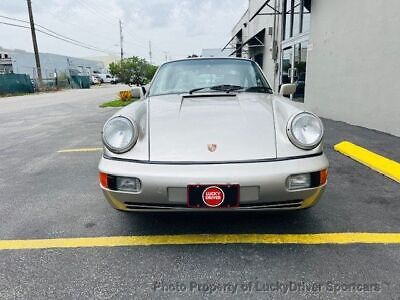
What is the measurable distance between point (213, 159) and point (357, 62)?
20.0ft

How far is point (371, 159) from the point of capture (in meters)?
4.54

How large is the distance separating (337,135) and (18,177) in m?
5.36

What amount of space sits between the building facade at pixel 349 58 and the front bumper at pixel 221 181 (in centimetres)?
454

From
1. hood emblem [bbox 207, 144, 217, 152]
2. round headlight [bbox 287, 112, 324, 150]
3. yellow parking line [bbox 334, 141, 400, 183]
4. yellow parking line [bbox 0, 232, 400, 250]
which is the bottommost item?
yellow parking line [bbox 0, 232, 400, 250]

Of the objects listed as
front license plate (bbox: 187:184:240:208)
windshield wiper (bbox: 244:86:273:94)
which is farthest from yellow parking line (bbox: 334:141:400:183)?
front license plate (bbox: 187:184:240:208)

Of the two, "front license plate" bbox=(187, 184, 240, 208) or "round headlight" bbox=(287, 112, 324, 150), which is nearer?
"front license plate" bbox=(187, 184, 240, 208)

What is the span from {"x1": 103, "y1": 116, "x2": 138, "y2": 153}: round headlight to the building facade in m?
5.15

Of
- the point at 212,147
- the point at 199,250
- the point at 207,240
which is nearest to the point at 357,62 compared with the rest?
the point at 212,147

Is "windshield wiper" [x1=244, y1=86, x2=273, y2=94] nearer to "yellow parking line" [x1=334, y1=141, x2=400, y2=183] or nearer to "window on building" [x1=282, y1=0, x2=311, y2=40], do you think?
"yellow parking line" [x1=334, y1=141, x2=400, y2=183]

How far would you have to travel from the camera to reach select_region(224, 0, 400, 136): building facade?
19.8 ft

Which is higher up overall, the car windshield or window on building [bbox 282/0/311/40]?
window on building [bbox 282/0/311/40]

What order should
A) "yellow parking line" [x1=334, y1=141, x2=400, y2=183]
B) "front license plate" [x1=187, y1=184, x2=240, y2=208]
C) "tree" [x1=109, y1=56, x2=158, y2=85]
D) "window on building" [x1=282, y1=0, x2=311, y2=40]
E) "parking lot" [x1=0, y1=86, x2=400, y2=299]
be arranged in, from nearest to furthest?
"parking lot" [x1=0, y1=86, x2=400, y2=299], "front license plate" [x1=187, y1=184, x2=240, y2=208], "yellow parking line" [x1=334, y1=141, x2=400, y2=183], "window on building" [x1=282, y1=0, x2=311, y2=40], "tree" [x1=109, y1=56, x2=158, y2=85]

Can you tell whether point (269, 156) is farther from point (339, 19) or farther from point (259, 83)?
point (339, 19)

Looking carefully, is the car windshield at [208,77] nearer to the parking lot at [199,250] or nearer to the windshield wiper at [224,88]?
the windshield wiper at [224,88]
